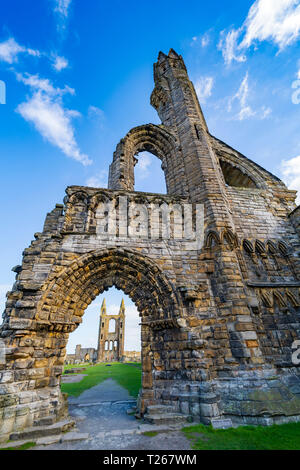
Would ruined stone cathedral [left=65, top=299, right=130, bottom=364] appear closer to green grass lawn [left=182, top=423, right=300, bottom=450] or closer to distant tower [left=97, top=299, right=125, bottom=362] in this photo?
distant tower [left=97, top=299, right=125, bottom=362]

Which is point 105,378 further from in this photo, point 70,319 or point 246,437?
point 246,437

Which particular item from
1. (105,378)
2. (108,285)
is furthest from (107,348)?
(108,285)

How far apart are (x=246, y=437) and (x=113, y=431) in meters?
2.41

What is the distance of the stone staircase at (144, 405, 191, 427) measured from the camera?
4219 millimetres

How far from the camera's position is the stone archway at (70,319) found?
446 cm

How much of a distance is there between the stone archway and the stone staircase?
1.33ft

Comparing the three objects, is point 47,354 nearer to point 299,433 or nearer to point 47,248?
point 47,248

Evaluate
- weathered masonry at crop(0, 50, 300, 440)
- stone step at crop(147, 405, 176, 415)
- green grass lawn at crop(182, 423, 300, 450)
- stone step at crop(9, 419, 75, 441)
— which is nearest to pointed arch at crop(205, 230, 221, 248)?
weathered masonry at crop(0, 50, 300, 440)

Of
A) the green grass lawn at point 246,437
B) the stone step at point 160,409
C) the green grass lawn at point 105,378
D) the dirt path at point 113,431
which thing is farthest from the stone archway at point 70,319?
the green grass lawn at point 105,378

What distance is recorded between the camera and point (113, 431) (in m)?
3.92

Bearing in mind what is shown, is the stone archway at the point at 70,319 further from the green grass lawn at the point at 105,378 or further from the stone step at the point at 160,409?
the green grass lawn at the point at 105,378

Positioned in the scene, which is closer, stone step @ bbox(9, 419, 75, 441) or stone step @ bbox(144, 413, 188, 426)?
stone step @ bbox(9, 419, 75, 441)

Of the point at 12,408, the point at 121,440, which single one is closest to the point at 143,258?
the point at 121,440

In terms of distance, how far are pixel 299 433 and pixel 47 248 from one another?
6.71 meters
